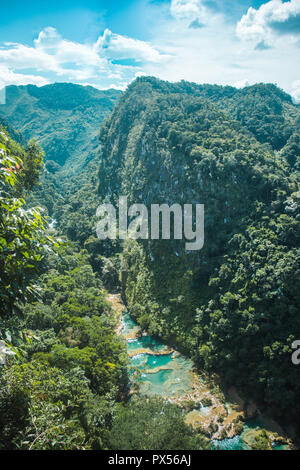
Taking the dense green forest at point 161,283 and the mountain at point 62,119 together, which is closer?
the dense green forest at point 161,283

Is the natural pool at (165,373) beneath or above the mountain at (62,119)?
beneath

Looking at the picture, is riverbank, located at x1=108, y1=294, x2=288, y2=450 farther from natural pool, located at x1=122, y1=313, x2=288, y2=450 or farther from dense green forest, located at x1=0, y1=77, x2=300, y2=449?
dense green forest, located at x1=0, y1=77, x2=300, y2=449

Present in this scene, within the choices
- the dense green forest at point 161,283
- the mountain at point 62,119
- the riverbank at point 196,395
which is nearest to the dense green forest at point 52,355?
the dense green forest at point 161,283

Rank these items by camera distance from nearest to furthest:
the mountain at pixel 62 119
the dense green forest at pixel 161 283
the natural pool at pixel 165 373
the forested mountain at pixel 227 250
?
the dense green forest at pixel 161 283, the natural pool at pixel 165 373, the forested mountain at pixel 227 250, the mountain at pixel 62 119

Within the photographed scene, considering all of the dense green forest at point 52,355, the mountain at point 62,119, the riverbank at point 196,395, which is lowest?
the riverbank at point 196,395

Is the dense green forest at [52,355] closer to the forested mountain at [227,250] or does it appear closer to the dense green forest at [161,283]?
the dense green forest at [161,283]

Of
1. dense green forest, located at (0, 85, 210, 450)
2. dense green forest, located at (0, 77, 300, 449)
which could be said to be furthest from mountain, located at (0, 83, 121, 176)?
dense green forest, located at (0, 85, 210, 450)
